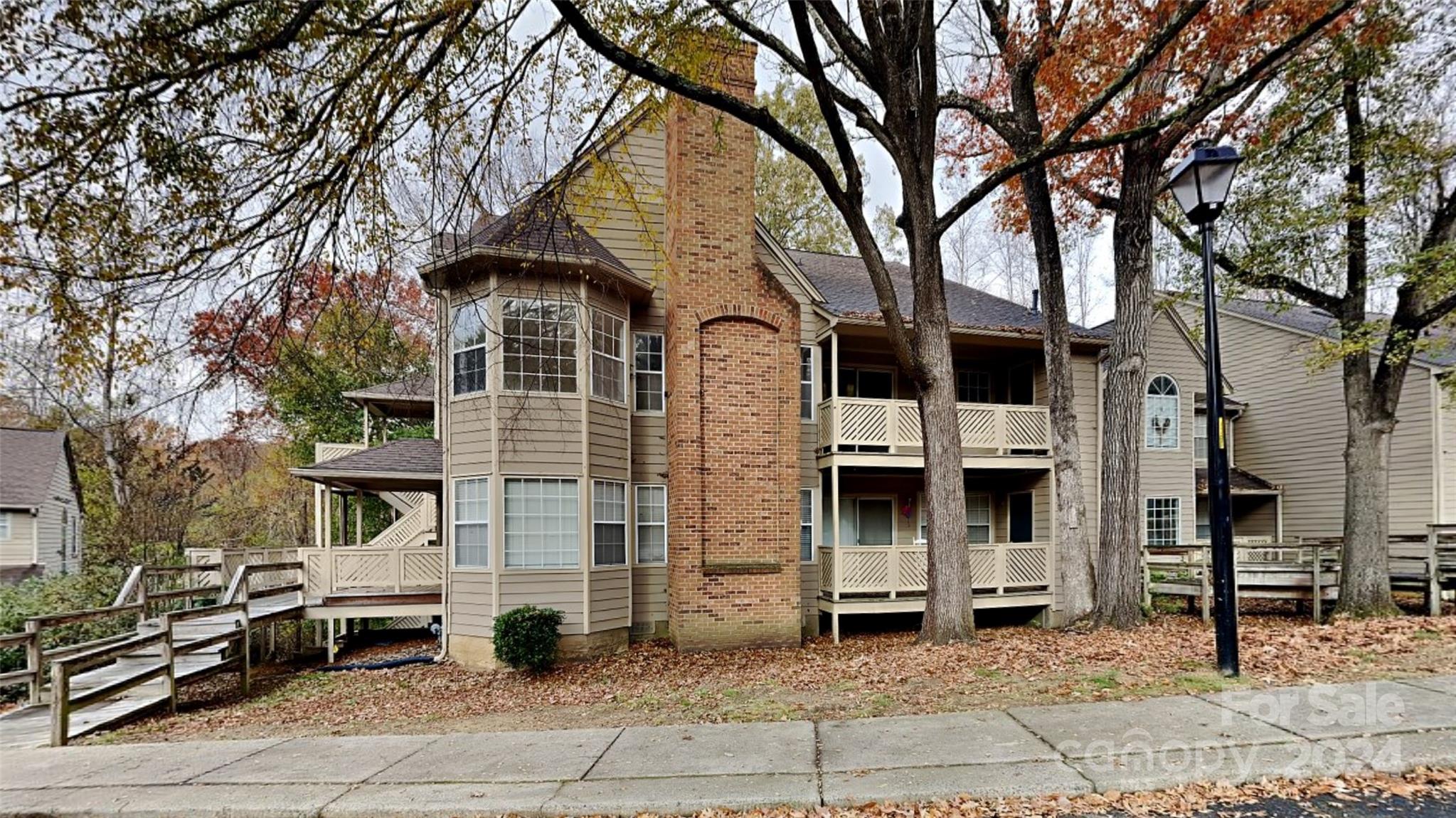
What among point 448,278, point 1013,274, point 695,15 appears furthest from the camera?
point 1013,274

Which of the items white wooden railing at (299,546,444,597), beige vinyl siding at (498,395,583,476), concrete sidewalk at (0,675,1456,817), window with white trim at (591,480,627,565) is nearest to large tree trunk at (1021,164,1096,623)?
concrete sidewalk at (0,675,1456,817)

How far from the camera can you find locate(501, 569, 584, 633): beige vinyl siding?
10.8m

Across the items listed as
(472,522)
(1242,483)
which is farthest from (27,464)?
(1242,483)

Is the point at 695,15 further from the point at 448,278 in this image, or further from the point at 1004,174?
the point at 448,278

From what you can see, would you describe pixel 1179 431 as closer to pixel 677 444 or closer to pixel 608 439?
pixel 677 444

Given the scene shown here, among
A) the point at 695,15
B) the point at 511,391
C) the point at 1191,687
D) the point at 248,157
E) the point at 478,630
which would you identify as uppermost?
the point at 695,15

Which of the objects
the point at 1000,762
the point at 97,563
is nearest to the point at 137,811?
the point at 1000,762

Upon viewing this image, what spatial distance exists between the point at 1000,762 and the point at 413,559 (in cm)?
1080

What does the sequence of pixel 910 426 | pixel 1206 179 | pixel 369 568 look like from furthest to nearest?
pixel 910 426, pixel 369 568, pixel 1206 179

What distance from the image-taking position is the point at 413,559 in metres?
12.3

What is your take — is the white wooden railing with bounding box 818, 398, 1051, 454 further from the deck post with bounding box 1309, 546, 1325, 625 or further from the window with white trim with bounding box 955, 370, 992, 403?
the deck post with bounding box 1309, 546, 1325, 625

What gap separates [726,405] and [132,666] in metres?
8.96

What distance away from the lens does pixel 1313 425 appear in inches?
686

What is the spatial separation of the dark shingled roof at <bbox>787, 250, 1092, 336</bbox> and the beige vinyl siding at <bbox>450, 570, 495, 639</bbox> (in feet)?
24.7
